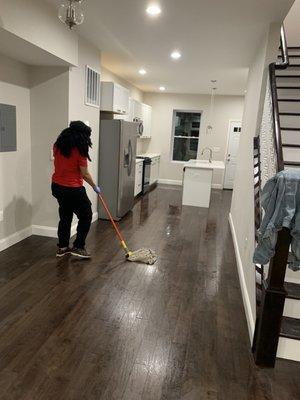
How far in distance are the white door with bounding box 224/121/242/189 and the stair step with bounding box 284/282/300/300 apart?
6.20 metres

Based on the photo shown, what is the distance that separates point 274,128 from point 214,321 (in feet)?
5.27

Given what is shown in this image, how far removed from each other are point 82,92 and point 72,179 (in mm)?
1427

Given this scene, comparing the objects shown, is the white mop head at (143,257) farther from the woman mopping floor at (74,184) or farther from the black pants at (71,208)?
the black pants at (71,208)

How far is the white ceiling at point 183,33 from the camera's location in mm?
2709

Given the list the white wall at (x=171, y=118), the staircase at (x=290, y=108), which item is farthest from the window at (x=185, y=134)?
the staircase at (x=290, y=108)

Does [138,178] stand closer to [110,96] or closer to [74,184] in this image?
[110,96]

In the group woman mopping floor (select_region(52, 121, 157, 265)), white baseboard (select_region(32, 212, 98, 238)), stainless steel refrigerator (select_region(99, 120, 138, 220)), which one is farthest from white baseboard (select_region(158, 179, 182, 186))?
woman mopping floor (select_region(52, 121, 157, 265))

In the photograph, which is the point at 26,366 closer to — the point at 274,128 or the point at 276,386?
the point at 276,386

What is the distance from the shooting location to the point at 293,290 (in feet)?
7.08

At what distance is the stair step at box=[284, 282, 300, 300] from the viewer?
2.07 m

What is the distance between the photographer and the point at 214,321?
92.7 inches

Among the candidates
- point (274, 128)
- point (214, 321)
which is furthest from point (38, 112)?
point (214, 321)

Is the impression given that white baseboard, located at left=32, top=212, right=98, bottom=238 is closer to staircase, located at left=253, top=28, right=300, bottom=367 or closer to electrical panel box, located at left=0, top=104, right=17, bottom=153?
electrical panel box, located at left=0, top=104, right=17, bottom=153

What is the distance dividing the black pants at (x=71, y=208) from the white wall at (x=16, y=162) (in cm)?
65
